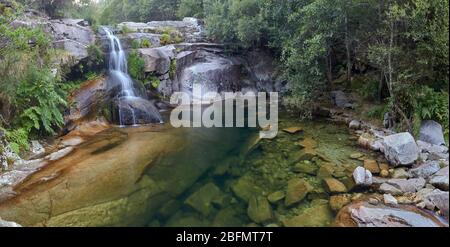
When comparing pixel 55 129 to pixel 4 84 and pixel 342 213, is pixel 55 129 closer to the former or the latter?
pixel 4 84

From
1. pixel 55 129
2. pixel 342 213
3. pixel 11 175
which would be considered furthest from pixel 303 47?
pixel 11 175

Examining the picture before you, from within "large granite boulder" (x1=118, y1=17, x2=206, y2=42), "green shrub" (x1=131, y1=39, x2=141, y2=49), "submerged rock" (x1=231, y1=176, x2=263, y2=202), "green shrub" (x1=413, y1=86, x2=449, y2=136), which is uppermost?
"large granite boulder" (x1=118, y1=17, x2=206, y2=42)

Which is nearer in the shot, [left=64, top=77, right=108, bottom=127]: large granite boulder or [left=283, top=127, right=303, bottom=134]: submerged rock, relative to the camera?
[left=283, top=127, right=303, bottom=134]: submerged rock

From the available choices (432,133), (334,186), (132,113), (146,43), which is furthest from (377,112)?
(146,43)

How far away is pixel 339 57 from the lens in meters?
15.9

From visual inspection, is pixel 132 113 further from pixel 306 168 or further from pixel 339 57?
pixel 339 57

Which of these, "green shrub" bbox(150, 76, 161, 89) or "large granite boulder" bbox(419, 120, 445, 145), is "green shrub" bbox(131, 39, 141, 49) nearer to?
"green shrub" bbox(150, 76, 161, 89)

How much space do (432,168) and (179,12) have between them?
24.9m

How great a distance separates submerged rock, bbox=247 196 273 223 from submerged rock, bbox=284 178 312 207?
1.57 ft

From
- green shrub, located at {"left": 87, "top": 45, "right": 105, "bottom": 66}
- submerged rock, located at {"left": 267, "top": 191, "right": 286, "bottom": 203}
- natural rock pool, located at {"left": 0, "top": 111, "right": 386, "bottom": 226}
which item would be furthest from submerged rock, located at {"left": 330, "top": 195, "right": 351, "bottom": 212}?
green shrub, located at {"left": 87, "top": 45, "right": 105, "bottom": 66}

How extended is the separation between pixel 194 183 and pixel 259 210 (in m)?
1.96

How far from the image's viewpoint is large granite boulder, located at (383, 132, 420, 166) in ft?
25.1

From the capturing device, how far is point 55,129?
1098 centimetres

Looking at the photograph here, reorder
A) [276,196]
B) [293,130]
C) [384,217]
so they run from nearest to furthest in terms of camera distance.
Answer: [384,217], [276,196], [293,130]
